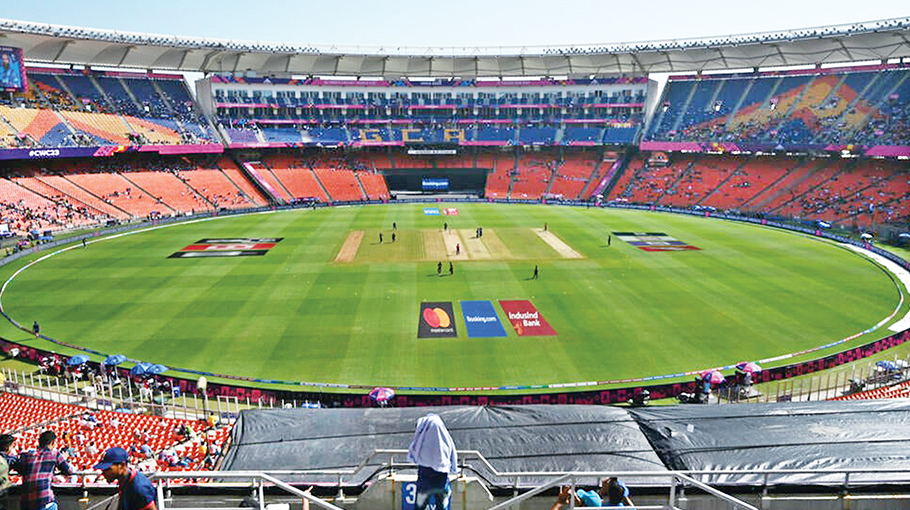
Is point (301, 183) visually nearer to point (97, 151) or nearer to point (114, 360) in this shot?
point (97, 151)

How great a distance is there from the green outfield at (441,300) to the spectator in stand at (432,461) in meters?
16.5

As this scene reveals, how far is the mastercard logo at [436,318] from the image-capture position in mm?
29391

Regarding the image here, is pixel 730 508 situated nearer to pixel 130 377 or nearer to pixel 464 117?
pixel 130 377

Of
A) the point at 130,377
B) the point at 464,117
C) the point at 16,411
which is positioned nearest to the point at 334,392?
the point at 130,377

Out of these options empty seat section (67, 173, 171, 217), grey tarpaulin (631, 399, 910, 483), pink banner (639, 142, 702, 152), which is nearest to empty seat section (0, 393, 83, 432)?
grey tarpaulin (631, 399, 910, 483)

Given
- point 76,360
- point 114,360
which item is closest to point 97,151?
point 76,360

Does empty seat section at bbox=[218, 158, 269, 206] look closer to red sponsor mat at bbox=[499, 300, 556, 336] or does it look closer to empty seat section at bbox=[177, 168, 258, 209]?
empty seat section at bbox=[177, 168, 258, 209]

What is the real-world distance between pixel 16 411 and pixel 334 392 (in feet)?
35.6

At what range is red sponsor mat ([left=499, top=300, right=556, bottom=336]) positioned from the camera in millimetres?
28406

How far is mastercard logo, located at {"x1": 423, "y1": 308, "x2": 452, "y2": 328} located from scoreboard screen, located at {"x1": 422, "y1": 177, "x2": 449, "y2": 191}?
2370 inches

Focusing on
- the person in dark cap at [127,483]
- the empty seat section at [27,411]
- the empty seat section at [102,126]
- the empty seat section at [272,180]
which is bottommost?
the empty seat section at [27,411]

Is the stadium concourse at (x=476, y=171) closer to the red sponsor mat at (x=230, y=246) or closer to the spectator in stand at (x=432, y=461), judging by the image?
the spectator in stand at (x=432, y=461)

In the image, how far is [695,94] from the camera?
89812mm

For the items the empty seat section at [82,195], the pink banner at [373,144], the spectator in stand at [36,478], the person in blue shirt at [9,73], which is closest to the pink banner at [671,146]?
the pink banner at [373,144]
